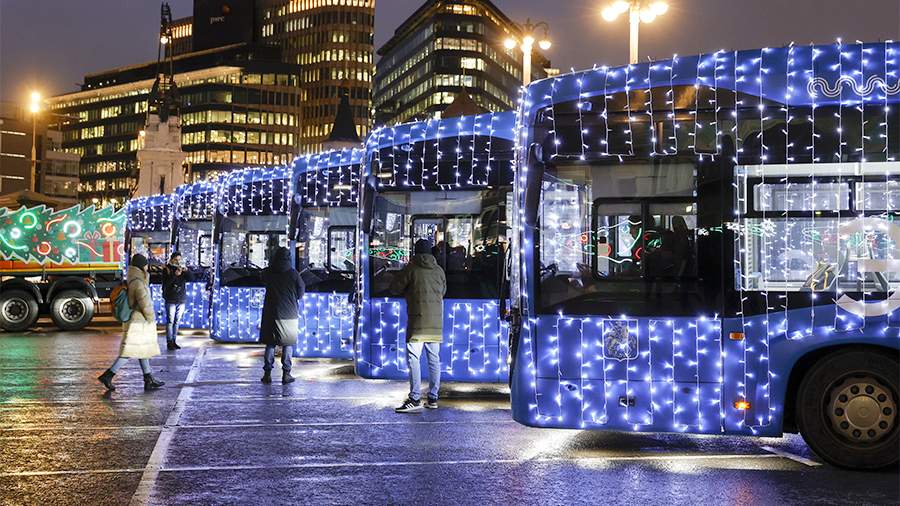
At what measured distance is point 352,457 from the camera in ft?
29.2

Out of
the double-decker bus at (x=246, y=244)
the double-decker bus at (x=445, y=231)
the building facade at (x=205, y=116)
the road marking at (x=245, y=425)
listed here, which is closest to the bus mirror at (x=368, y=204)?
the double-decker bus at (x=445, y=231)

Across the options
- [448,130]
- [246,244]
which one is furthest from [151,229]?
[448,130]

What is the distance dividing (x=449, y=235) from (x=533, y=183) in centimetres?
436

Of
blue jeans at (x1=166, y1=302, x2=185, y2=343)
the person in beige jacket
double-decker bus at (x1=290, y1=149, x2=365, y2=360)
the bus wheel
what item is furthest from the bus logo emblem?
blue jeans at (x1=166, y1=302, x2=185, y2=343)

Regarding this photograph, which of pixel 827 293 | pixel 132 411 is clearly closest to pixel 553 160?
pixel 827 293

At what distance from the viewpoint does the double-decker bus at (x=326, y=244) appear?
675 inches

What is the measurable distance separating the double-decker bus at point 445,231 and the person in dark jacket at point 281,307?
59.2 inches

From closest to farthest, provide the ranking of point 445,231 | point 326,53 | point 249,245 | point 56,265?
point 445,231, point 249,245, point 56,265, point 326,53

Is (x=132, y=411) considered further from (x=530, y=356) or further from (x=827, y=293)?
(x=827, y=293)

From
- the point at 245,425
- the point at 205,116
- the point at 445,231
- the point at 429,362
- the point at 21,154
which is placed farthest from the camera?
the point at 205,116

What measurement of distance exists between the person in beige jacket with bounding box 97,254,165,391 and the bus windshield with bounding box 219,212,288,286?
729cm

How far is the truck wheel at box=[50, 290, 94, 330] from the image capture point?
2570 cm

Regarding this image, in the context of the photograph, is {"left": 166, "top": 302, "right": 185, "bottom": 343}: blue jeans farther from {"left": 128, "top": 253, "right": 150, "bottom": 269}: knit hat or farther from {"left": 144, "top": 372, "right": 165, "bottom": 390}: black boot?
{"left": 128, "top": 253, "right": 150, "bottom": 269}: knit hat

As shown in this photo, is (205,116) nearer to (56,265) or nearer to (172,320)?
(56,265)
